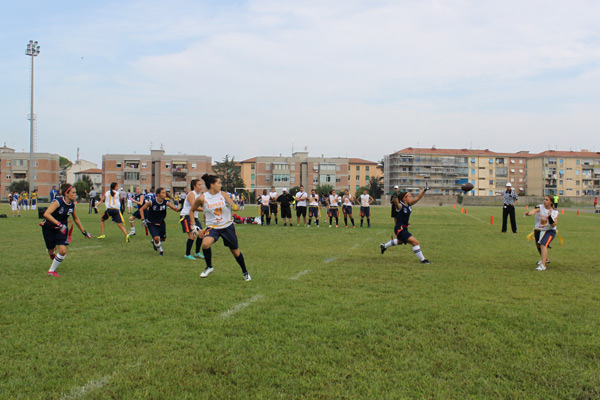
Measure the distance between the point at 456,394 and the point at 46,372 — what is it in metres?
3.37

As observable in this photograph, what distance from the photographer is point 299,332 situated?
506cm

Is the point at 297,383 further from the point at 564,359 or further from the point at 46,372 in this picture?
the point at 564,359

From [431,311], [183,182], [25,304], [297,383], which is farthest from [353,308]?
[183,182]

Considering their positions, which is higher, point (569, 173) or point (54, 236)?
point (569, 173)

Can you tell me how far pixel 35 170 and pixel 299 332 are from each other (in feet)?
360

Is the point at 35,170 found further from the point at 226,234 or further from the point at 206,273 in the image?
the point at 226,234

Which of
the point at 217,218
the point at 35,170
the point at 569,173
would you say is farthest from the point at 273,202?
the point at 569,173

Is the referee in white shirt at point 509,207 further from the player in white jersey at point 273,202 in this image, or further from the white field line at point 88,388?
the white field line at point 88,388

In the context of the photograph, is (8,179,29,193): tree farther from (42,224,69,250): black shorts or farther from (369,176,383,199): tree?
(42,224,69,250): black shorts

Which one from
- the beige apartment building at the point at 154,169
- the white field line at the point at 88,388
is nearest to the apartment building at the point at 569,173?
the beige apartment building at the point at 154,169

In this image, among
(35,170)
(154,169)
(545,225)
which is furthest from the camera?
(154,169)

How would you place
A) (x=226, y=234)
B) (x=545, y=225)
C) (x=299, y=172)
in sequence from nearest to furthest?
(x=226, y=234)
(x=545, y=225)
(x=299, y=172)

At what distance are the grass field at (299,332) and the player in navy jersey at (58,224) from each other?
42 centimetres

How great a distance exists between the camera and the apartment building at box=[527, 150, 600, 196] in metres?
120
